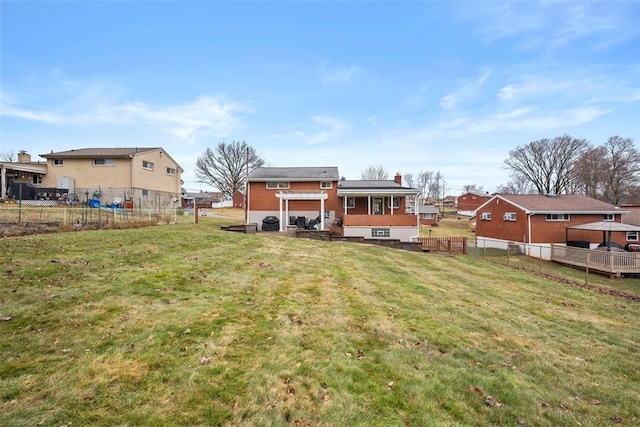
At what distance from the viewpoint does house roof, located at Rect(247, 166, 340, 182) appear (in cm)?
2458

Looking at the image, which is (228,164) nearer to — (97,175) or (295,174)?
(97,175)

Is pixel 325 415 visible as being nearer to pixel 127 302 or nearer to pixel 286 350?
pixel 286 350

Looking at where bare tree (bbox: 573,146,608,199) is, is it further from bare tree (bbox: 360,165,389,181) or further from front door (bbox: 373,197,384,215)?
front door (bbox: 373,197,384,215)

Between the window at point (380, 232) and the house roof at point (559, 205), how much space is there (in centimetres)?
1575

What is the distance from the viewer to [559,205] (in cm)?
2733

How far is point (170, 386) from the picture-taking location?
10.9 ft

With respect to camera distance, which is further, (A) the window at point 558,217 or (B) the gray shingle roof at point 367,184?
(A) the window at point 558,217

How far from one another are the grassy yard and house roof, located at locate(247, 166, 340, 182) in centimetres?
1633

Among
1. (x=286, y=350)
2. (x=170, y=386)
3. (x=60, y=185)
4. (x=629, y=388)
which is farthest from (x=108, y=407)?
(x=60, y=185)

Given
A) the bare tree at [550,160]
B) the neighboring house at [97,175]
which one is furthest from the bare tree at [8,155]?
the bare tree at [550,160]

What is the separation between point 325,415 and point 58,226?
15.0 m

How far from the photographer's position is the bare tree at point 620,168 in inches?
1767

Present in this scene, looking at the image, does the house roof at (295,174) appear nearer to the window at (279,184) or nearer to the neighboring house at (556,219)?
the window at (279,184)

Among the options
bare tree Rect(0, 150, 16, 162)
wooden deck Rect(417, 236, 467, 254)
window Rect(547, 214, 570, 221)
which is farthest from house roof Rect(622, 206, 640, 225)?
bare tree Rect(0, 150, 16, 162)
